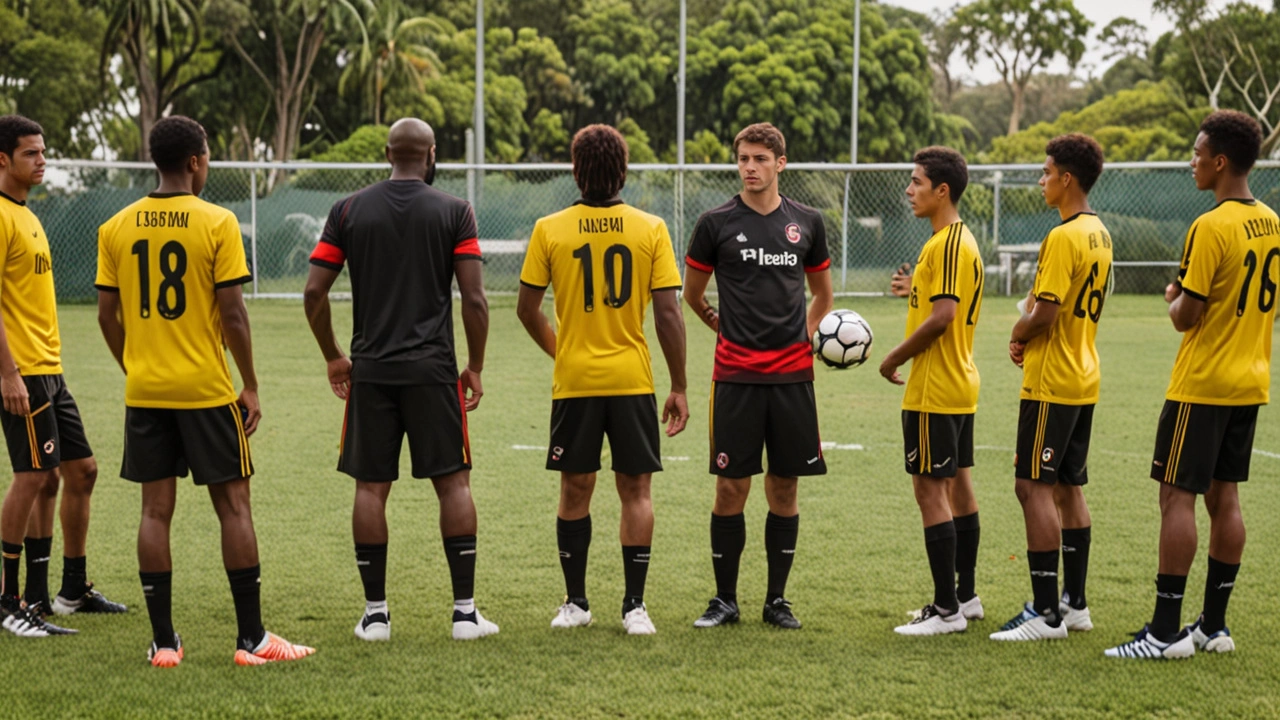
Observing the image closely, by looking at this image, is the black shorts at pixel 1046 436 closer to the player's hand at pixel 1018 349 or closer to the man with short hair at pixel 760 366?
the player's hand at pixel 1018 349

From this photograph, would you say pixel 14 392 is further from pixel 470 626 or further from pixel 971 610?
pixel 971 610

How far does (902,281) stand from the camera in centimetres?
570

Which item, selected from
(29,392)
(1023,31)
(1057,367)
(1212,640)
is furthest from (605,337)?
(1023,31)

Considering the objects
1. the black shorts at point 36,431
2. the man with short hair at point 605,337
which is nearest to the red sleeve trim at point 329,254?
the man with short hair at point 605,337

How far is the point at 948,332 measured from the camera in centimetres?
549

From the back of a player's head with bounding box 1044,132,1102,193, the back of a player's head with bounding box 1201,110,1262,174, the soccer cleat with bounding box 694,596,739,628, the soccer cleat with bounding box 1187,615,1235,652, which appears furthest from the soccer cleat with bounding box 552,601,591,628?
the back of a player's head with bounding box 1201,110,1262,174

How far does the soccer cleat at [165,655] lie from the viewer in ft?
15.9

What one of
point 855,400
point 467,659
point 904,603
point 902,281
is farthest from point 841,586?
point 855,400

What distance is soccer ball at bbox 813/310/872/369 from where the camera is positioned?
593cm

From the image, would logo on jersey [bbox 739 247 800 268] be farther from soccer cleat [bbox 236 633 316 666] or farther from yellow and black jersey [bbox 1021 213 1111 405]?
soccer cleat [bbox 236 633 316 666]

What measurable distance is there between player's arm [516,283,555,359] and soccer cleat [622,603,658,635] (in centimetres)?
118

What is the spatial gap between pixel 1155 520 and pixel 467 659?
469cm

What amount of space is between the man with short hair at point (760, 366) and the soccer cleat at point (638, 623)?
0.26 m

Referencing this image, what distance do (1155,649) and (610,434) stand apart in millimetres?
2417
